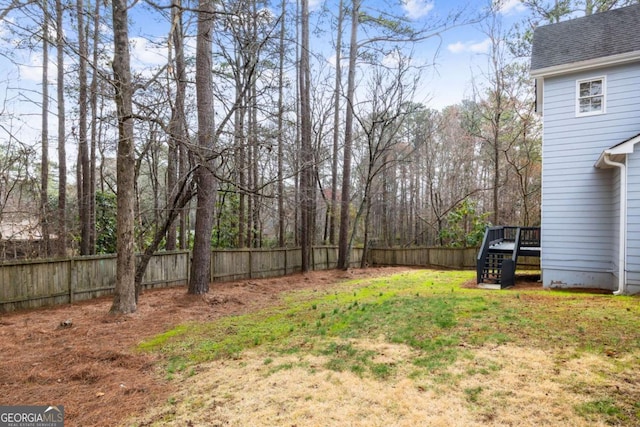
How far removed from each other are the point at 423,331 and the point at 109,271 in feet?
25.2

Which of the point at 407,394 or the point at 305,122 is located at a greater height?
the point at 305,122

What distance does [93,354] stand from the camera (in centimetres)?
443

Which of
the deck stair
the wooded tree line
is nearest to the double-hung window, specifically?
the wooded tree line

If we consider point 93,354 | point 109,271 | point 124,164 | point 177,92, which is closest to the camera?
point 93,354

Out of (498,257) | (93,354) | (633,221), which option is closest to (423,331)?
(93,354)

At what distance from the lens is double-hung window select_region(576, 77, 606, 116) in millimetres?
7930

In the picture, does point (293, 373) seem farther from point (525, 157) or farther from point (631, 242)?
point (525, 157)

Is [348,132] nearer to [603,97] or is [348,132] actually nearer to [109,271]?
[603,97]

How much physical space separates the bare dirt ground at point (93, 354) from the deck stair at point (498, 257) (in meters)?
5.13

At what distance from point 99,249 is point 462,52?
1726 cm

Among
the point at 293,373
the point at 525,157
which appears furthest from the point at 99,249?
the point at 525,157

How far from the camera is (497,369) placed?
11.0 feet

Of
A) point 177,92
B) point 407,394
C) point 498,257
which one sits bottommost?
point 407,394

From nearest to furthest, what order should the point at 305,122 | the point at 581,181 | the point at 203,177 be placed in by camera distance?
the point at 203,177
the point at 581,181
the point at 305,122
